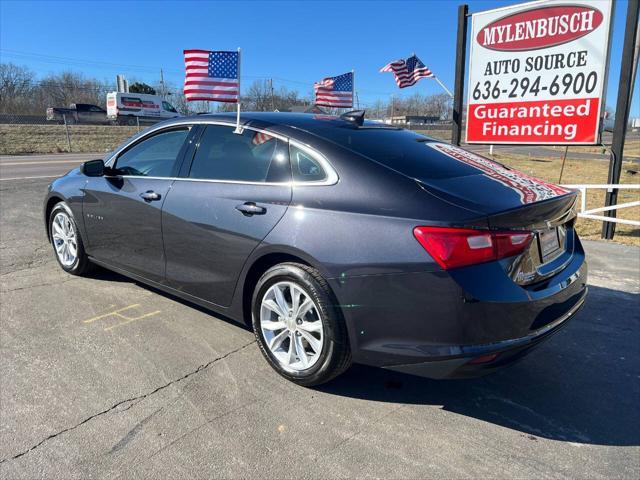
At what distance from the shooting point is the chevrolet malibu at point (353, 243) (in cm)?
248

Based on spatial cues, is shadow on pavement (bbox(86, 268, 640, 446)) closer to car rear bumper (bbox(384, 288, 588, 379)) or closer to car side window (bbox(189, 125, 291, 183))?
car rear bumper (bbox(384, 288, 588, 379))

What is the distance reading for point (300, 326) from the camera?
118 inches

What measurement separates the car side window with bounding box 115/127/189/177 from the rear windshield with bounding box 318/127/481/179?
137cm

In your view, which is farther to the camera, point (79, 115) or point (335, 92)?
point (79, 115)

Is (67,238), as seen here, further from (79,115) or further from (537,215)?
(79,115)

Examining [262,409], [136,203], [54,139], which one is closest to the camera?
[262,409]

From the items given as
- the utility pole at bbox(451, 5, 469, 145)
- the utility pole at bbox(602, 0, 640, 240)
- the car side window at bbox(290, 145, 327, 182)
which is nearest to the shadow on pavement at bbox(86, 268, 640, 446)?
the car side window at bbox(290, 145, 327, 182)

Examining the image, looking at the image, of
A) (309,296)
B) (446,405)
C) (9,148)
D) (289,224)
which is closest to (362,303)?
(309,296)

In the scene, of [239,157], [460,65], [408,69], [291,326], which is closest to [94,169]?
[239,157]

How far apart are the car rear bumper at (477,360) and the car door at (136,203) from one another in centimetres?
227

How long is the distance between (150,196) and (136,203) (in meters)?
0.21

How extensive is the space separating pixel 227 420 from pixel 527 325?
1.69m

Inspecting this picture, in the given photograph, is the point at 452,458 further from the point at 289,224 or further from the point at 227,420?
the point at 289,224

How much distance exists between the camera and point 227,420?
2.71 meters
